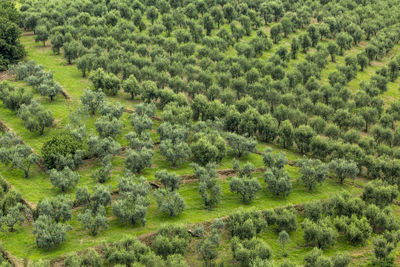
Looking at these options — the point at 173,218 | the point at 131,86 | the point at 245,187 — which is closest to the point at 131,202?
the point at 173,218

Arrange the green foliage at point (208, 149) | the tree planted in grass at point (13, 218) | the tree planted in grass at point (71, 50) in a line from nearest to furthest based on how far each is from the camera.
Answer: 1. the tree planted in grass at point (13, 218)
2. the green foliage at point (208, 149)
3. the tree planted in grass at point (71, 50)

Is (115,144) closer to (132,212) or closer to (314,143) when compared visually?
(132,212)

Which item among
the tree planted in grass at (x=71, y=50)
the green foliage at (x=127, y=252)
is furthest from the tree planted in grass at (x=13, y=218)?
the tree planted in grass at (x=71, y=50)

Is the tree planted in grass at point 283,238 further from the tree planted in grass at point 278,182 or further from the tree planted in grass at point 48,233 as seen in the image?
the tree planted in grass at point 48,233

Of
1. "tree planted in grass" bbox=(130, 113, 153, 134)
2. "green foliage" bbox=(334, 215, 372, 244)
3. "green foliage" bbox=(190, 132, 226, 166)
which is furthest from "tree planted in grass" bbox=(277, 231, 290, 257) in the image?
"tree planted in grass" bbox=(130, 113, 153, 134)

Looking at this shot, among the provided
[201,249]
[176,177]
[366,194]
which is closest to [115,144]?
[176,177]

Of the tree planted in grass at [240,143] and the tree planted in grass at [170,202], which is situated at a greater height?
the tree planted in grass at [240,143]

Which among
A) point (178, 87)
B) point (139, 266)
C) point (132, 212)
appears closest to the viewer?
point (139, 266)
